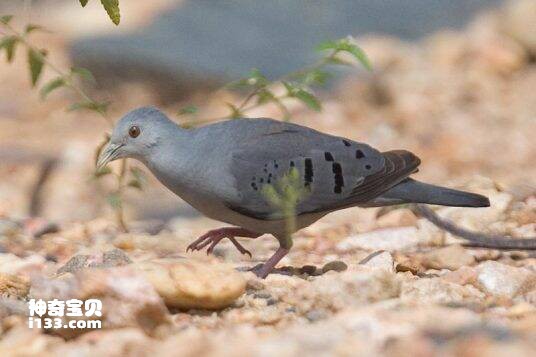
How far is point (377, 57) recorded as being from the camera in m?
13.2

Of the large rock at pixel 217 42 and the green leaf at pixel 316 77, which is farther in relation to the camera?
the large rock at pixel 217 42

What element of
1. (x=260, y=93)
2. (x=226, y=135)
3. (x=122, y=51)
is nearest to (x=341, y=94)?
(x=122, y=51)

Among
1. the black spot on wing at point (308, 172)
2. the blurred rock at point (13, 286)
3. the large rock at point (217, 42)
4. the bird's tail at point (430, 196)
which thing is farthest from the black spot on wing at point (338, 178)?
the large rock at point (217, 42)

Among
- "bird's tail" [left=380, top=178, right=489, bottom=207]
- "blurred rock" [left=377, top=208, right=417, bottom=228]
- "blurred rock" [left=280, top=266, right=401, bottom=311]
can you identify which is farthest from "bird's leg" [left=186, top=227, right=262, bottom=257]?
"blurred rock" [left=280, top=266, right=401, bottom=311]

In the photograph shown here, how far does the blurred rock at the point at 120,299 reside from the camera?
11.7 ft

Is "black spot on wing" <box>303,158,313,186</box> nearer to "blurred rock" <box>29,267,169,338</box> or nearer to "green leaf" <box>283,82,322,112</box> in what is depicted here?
"green leaf" <box>283,82,322,112</box>

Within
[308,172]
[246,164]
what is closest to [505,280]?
[308,172]

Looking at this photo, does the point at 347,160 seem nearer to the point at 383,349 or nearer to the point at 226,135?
the point at 226,135

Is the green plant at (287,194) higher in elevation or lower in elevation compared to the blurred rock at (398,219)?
lower

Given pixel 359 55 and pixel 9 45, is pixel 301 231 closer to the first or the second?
pixel 359 55

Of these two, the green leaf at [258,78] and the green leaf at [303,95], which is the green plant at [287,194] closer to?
the green leaf at [303,95]

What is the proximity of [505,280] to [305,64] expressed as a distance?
7.55m

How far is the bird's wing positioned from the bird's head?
0.34 metres

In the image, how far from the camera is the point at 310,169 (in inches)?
194
